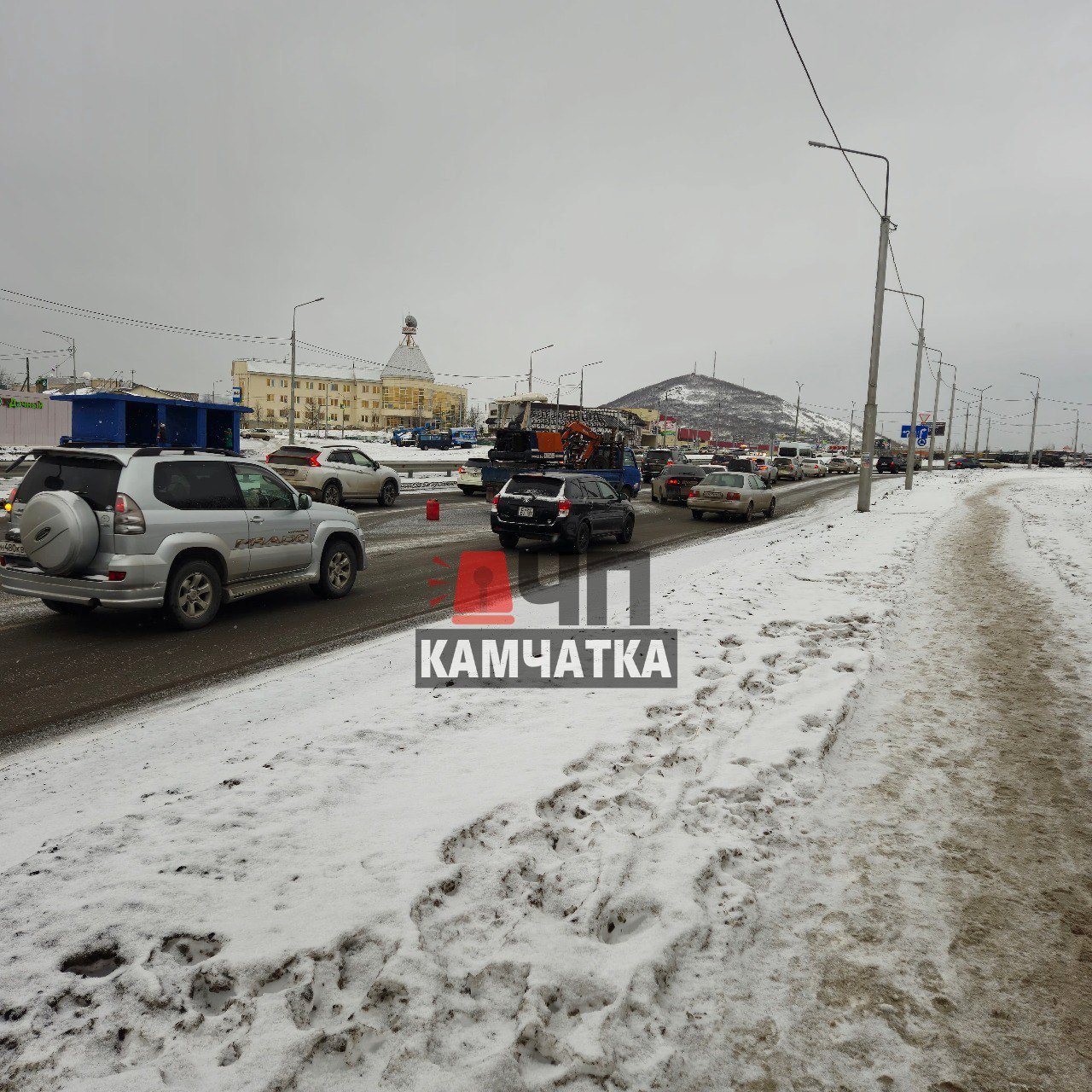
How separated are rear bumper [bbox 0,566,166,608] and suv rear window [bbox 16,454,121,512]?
2.36 ft

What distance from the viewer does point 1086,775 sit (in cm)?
476

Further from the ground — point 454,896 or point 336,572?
point 336,572

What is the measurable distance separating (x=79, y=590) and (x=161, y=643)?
2.95 ft

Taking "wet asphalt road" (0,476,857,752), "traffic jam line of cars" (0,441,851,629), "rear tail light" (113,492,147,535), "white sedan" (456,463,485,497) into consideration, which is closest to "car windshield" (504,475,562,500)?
"wet asphalt road" (0,476,857,752)

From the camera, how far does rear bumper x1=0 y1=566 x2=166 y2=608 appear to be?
24.1ft

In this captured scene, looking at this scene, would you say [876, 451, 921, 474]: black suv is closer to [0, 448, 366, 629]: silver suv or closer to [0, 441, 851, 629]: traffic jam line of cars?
[0, 441, 851, 629]: traffic jam line of cars

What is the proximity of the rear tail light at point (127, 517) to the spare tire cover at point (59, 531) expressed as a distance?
194 millimetres

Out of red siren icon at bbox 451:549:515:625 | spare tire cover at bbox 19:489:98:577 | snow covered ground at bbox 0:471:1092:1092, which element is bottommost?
snow covered ground at bbox 0:471:1092:1092

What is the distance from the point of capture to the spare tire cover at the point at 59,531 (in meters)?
7.21

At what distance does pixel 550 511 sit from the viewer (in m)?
14.2

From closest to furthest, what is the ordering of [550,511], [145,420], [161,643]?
[161,643] → [550,511] → [145,420]

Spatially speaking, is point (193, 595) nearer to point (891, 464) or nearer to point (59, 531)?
point (59, 531)

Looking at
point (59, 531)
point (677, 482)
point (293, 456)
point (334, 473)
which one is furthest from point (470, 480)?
point (59, 531)

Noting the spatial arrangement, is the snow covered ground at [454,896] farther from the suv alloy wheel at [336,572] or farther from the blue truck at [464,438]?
the blue truck at [464,438]
